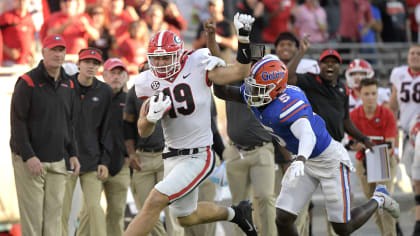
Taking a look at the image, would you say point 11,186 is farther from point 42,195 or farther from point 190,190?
point 190,190

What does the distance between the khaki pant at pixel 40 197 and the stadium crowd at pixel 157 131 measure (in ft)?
0.03

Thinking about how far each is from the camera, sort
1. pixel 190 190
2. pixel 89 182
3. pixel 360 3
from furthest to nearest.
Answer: pixel 360 3
pixel 89 182
pixel 190 190

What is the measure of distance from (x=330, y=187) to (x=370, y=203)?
737 mm

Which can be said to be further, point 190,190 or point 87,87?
point 87,87

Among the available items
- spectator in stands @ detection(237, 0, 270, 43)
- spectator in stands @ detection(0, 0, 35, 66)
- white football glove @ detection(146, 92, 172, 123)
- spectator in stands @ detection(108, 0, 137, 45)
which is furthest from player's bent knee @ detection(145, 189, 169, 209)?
spectator in stands @ detection(237, 0, 270, 43)

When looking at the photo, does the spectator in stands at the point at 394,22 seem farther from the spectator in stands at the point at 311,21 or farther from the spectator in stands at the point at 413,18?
the spectator in stands at the point at 311,21

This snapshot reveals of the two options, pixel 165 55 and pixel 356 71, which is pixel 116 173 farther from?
pixel 356 71

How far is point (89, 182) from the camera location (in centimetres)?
718

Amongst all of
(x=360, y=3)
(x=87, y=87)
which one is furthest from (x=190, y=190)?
(x=360, y=3)

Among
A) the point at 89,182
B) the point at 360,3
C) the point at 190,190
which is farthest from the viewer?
the point at 360,3

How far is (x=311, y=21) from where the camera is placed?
508 inches

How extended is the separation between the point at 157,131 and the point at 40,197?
1.55m

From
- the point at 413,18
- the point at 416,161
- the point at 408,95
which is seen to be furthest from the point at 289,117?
the point at 413,18

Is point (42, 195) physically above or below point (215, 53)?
below
